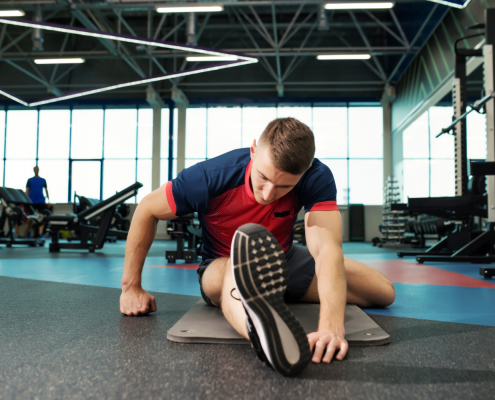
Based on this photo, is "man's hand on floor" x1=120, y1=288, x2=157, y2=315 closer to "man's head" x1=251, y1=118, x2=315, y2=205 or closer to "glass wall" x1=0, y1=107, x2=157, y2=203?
"man's head" x1=251, y1=118, x2=315, y2=205

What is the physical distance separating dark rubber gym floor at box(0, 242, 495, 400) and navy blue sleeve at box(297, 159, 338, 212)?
483 mm

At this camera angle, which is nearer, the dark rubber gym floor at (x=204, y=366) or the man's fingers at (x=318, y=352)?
the dark rubber gym floor at (x=204, y=366)

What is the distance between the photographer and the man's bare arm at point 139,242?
4.91 feet

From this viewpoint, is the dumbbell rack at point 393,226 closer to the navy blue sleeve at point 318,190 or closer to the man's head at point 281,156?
the navy blue sleeve at point 318,190

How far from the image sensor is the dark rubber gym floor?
2.95ft

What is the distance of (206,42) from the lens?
1161cm

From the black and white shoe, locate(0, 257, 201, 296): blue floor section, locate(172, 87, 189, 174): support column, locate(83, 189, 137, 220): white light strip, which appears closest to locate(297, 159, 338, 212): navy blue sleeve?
the black and white shoe

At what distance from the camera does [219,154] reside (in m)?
4.21

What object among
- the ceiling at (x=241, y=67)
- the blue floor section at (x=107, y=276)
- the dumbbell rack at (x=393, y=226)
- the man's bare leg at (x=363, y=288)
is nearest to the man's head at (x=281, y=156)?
the man's bare leg at (x=363, y=288)

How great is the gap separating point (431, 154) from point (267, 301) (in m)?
10.5

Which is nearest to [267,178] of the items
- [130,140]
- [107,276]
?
[107,276]

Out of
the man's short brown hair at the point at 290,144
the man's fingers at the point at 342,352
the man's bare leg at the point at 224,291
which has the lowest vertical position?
the man's fingers at the point at 342,352

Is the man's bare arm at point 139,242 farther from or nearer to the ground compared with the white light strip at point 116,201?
nearer to the ground

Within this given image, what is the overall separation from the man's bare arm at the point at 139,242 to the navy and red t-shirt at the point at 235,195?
48 mm
